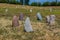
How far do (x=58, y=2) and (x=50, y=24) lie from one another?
2105cm

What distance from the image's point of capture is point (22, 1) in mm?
35656

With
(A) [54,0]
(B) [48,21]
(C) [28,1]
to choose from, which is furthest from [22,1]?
(B) [48,21]

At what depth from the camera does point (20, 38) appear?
941cm

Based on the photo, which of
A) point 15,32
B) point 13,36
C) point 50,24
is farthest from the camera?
point 50,24

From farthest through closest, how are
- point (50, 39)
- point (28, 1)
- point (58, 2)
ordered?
point (28, 1)
point (58, 2)
point (50, 39)

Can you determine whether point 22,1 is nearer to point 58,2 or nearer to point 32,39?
point 58,2

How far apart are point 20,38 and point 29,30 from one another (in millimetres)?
1209

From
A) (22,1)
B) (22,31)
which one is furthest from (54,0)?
(22,31)

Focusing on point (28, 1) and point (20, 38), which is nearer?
point (20, 38)

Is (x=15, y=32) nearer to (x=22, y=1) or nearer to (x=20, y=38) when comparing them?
(x=20, y=38)

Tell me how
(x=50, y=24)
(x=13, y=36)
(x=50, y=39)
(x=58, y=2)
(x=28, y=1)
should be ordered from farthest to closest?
1. (x=28, y=1)
2. (x=58, y=2)
3. (x=50, y=24)
4. (x=13, y=36)
5. (x=50, y=39)

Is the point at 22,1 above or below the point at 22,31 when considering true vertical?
below

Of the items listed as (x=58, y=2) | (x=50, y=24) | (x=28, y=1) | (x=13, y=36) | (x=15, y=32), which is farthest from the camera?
(x=28, y=1)

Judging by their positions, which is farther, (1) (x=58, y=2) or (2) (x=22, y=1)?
(2) (x=22, y=1)
